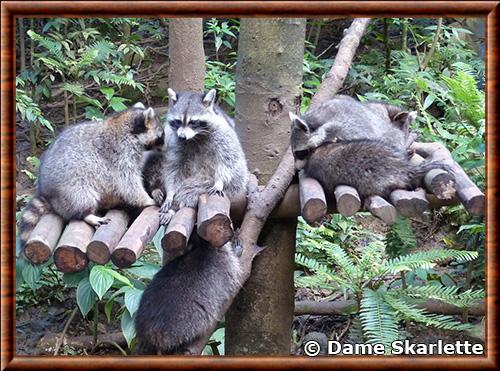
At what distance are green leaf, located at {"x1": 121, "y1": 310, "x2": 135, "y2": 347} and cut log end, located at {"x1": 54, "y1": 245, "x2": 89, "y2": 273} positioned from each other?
34.3 inches

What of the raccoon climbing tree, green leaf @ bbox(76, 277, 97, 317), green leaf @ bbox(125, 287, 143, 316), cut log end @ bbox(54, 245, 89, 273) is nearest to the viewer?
cut log end @ bbox(54, 245, 89, 273)

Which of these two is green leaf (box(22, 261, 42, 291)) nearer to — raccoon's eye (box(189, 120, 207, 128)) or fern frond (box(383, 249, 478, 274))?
raccoon's eye (box(189, 120, 207, 128))

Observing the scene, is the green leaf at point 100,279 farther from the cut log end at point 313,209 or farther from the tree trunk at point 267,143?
the cut log end at point 313,209

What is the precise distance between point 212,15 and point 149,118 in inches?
41.8

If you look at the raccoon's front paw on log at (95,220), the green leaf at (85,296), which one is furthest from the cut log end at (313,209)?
the green leaf at (85,296)

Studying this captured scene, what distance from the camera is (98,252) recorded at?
2.42 m

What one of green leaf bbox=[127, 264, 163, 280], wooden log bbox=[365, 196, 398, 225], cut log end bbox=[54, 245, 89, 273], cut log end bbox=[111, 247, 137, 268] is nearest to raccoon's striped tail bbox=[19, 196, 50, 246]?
cut log end bbox=[54, 245, 89, 273]

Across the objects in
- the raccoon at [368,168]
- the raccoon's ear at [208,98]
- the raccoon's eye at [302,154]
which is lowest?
the raccoon at [368,168]

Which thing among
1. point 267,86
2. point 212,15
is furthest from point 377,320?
point 212,15

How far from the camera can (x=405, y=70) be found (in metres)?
5.08

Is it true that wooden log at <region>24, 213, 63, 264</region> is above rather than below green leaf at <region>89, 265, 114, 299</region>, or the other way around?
above

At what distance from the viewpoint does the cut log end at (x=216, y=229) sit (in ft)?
8.41

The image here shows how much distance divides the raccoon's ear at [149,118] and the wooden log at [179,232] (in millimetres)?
478

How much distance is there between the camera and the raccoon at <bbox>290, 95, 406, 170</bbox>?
312 cm
